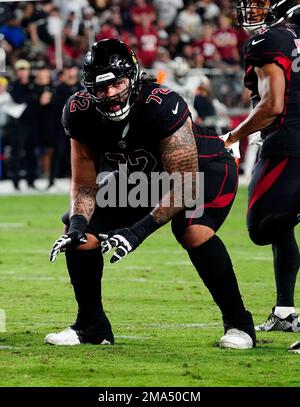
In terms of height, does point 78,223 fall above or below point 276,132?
below

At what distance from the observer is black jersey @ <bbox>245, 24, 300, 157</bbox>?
20.6ft

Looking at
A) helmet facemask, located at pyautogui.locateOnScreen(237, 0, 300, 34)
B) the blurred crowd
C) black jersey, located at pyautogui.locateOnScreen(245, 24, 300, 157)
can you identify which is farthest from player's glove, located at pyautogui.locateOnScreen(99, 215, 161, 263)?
the blurred crowd

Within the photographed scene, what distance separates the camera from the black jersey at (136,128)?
5.70m

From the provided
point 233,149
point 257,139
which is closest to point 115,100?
point 233,149

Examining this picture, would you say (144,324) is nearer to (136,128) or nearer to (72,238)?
(72,238)

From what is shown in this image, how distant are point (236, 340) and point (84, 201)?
106cm

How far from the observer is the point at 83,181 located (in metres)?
5.98

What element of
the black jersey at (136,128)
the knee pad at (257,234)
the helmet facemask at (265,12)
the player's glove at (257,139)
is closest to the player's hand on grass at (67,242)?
the black jersey at (136,128)

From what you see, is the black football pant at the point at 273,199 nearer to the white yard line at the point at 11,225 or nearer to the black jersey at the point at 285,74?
the black jersey at the point at 285,74

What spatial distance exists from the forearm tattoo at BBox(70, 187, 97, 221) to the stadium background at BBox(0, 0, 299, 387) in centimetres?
70

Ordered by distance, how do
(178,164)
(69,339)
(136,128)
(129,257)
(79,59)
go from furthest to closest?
(79,59) < (129,257) < (69,339) < (136,128) < (178,164)

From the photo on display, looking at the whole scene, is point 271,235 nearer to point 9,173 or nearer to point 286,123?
point 286,123

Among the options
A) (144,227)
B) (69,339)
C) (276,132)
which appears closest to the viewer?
(144,227)

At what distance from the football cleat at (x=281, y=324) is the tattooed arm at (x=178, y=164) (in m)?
1.21
